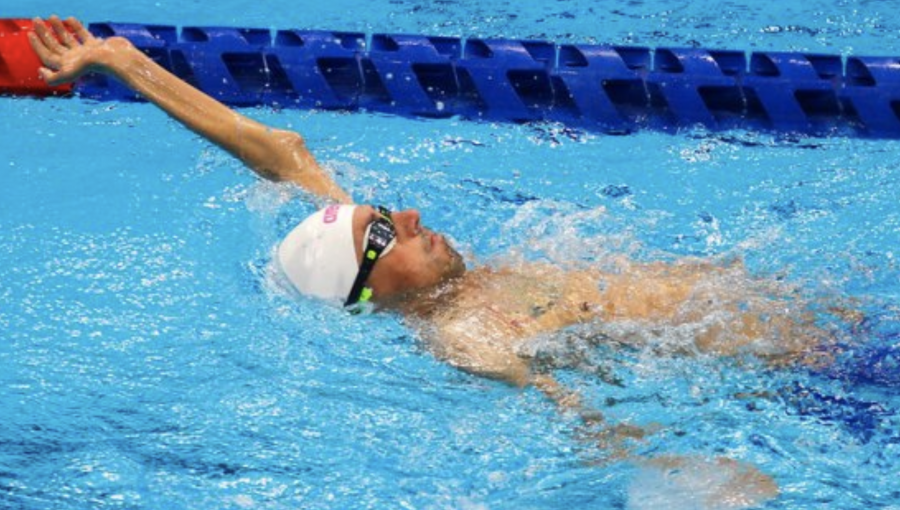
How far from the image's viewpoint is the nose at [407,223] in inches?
137

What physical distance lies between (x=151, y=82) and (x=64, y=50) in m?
0.25

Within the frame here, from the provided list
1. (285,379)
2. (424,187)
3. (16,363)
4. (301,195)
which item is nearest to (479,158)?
(424,187)

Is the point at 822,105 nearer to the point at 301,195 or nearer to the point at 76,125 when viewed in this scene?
the point at 301,195

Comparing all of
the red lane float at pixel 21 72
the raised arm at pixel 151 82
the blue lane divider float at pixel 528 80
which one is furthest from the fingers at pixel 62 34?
the red lane float at pixel 21 72

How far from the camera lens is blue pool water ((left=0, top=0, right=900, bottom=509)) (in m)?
3.25

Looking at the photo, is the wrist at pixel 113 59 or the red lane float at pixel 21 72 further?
the red lane float at pixel 21 72

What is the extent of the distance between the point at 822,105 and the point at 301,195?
219cm

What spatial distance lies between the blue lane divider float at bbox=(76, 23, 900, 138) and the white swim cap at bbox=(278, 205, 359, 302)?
1812 millimetres

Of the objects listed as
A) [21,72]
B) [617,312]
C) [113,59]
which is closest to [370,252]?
[617,312]

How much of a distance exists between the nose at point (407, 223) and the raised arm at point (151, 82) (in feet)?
1.75

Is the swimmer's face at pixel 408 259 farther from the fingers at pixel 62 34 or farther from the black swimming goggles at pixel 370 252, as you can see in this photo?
the fingers at pixel 62 34

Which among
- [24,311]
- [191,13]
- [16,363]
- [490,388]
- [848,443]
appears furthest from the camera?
[191,13]

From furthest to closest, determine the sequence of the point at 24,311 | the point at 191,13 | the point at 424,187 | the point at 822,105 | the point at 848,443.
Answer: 1. the point at 191,13
2. the point at 822,105
3. the point at 424,187
4. the point at 24,311
5. the point at 848,443

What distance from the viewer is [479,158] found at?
16.3 feet
